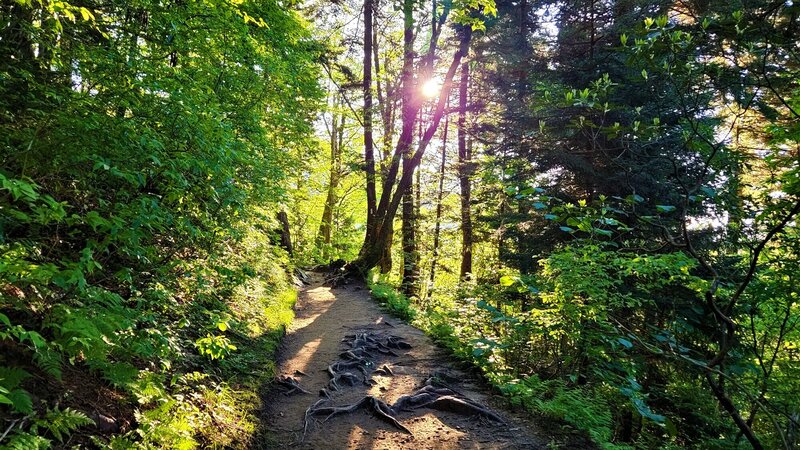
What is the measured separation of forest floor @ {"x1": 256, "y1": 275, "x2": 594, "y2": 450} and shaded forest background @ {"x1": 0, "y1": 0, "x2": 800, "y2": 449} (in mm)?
435

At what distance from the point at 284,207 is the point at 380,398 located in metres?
4.40

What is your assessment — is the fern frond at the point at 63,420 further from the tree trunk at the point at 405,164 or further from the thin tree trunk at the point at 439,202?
the thin tree trunk at the point at 439,202

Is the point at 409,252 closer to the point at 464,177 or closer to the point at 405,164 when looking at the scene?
the point at 405,164

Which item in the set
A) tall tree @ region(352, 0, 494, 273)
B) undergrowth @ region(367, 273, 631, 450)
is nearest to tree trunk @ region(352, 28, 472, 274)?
tall tree @ region(352, 0, 494, 273)

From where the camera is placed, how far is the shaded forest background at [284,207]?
3.14 metres

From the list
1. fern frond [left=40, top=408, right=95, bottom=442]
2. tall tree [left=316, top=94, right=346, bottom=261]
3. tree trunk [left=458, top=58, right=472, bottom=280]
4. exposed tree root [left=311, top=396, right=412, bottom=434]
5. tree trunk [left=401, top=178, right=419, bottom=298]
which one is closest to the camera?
fern frond [left=40, top=408, right=95, bottom=442]

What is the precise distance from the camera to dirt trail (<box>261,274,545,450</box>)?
4867 mm

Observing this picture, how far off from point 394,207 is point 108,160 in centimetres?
1268

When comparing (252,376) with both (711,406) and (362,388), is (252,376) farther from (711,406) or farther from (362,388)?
(711,406)

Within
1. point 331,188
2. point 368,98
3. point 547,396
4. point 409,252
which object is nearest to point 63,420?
point 547,396

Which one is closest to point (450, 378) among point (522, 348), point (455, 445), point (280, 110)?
point (522, 348)

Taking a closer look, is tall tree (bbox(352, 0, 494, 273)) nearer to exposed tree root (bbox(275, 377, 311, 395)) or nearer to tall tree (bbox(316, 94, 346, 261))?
tall tree (bbox(316, 94, 346, 261))

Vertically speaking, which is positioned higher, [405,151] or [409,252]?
[405,151]

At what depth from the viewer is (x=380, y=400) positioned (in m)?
5.82
